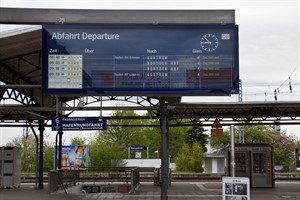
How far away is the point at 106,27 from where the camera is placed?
47.6 feet

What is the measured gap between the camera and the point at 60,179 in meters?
21.1

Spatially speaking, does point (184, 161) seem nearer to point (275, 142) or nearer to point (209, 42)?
point (275, 142)

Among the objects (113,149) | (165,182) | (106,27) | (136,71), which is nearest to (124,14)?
(106,27)

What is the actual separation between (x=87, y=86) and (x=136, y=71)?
1.44 metres

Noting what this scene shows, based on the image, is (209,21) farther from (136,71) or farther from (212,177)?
(212,177)

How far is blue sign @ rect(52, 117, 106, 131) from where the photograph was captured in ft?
49.0

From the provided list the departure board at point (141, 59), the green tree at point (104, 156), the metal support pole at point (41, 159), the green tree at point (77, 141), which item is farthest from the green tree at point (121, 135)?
the departure board at point (141, 59)

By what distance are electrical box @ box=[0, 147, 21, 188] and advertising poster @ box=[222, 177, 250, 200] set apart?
1585 centimetres

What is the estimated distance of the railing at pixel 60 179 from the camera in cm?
2069

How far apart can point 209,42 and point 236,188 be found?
4.15 metres

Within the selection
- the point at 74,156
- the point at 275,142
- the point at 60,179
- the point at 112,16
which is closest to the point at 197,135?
the point at 275,142

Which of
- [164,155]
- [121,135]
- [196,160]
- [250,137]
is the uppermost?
[250,137]

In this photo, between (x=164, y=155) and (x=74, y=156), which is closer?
(x=164, y=155)

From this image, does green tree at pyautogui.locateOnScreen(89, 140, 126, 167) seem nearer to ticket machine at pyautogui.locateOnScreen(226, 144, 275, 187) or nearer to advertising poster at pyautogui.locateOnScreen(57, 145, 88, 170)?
advertising poster at pyautogui.locateOnScreen(57, 145, 88, 170)
